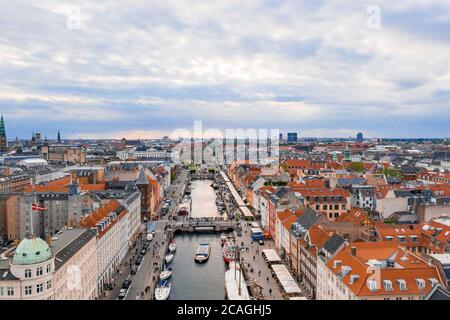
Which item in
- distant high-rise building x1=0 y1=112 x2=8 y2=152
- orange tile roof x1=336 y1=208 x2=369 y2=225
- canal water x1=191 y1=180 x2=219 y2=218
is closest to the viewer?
orange tile roof x1=336 y1=208 x2=369 y2=225

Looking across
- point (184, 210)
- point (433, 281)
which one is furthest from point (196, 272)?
point (184, 210)

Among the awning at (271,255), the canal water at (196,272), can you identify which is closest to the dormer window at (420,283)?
the canal water at (196,272)

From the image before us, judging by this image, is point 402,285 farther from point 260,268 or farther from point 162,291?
point 260,268

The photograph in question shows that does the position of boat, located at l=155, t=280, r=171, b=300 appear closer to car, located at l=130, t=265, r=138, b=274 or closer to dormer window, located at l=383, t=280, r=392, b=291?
car, located at l=130, t=265, r=138, b=274

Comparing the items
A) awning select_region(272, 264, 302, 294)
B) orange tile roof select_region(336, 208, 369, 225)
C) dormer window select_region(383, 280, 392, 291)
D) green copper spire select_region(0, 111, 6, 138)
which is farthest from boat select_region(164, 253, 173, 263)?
green copper spire select_region(0, 111, 6, 138)
